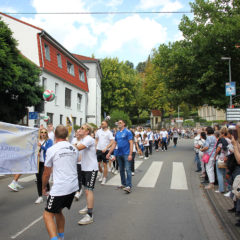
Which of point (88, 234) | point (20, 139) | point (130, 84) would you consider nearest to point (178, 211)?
point (88, 234)

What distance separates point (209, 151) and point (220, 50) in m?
16.0

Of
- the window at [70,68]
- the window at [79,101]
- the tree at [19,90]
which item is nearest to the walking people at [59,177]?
the tree at [19,90]

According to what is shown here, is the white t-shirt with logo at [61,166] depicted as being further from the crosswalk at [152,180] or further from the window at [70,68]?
the window at [70,68]

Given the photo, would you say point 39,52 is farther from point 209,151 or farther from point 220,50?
point 209,151

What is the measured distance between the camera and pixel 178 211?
5504 mm

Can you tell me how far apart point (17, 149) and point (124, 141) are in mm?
2742

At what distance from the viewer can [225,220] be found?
4.80 m

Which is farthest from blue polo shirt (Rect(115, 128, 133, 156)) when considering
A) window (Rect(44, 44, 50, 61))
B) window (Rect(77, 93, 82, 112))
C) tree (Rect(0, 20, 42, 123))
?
window (Rect(77, 93, 82, 112))

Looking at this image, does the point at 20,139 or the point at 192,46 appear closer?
the point at 20,139

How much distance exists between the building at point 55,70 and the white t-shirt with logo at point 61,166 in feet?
49.3

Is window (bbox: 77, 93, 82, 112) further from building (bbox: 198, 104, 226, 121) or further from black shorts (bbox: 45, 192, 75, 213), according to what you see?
building (bbox: 198, 104, 226, 121)

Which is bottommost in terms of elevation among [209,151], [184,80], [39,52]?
[209,151]

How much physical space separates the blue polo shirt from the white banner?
2.16 metres

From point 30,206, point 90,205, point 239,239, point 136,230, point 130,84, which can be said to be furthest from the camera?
point 130,84
